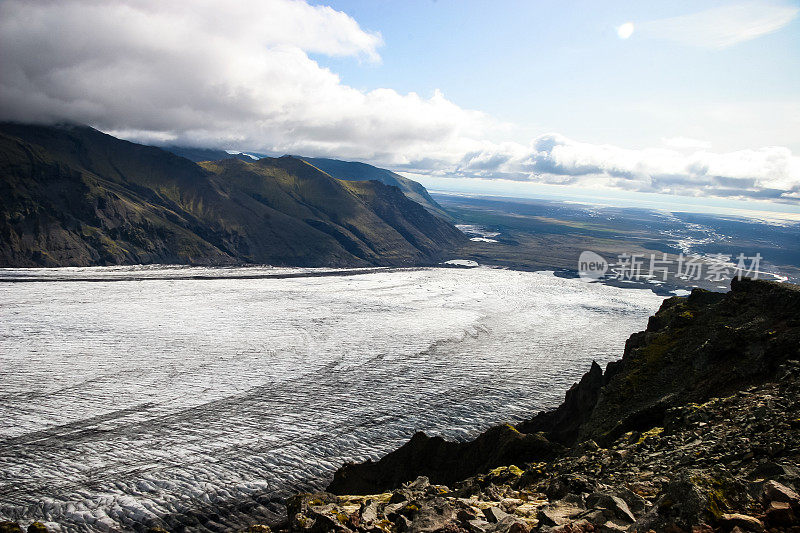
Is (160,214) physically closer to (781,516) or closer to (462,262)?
(462,262)

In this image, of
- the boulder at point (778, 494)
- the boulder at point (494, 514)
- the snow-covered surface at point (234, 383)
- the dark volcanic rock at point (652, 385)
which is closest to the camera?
the boulder at point (778, 494)

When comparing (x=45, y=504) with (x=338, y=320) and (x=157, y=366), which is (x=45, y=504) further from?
(x=338, y=320)

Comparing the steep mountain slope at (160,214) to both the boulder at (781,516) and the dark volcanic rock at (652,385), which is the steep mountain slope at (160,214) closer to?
the dark volcanic rock at (652,385)

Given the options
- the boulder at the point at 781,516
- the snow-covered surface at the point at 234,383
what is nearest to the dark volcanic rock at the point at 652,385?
the snow-covered surface at the point at 234,383

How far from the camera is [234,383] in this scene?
37.9 m

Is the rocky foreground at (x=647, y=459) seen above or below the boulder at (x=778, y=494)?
below

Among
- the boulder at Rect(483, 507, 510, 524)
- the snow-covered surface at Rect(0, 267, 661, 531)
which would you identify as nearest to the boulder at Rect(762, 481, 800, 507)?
the boulder at Rect(483, 507, 510, 524)

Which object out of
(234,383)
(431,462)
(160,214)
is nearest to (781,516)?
(431,462)

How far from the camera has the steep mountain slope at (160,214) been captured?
366ft

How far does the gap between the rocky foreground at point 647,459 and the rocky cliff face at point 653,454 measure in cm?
5

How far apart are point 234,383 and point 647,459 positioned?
32228 millimetres

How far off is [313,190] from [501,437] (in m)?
186

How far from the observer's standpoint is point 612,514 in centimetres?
848

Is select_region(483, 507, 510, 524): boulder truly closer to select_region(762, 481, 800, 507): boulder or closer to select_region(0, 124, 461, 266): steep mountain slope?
select_region(762, 481, 800, 507): boulder
